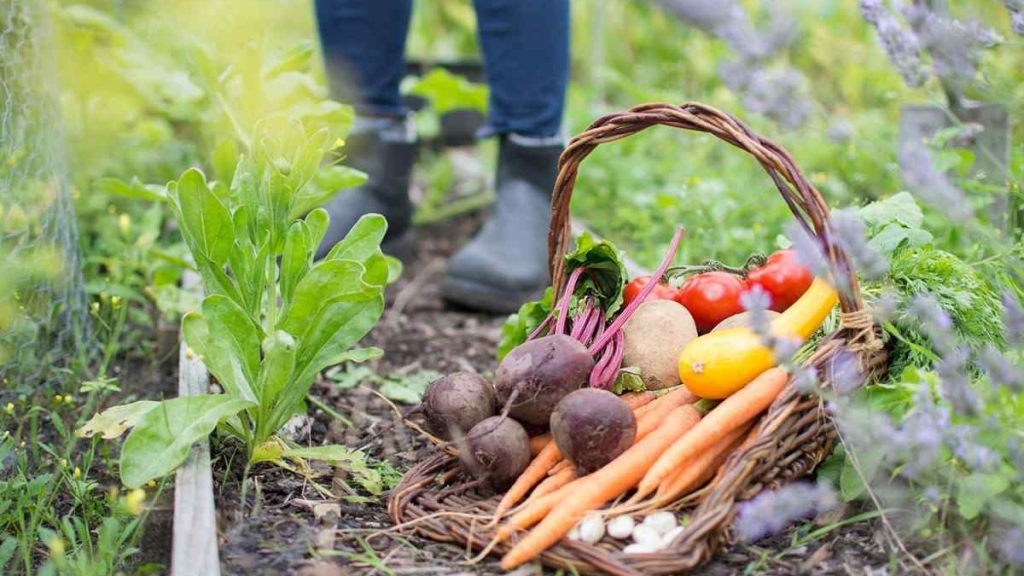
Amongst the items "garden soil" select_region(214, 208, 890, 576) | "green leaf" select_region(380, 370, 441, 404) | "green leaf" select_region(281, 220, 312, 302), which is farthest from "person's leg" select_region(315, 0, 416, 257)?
"green leaf" select_region(281, 220, 312, 302)

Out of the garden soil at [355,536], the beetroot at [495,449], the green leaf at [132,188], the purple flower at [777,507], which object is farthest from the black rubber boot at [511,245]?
the purple flower at [777,507]

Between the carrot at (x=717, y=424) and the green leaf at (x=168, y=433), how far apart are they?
0.71m

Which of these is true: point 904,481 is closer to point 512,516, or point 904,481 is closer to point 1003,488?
point 1003,488

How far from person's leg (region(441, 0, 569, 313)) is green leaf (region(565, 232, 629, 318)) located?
0.97 metres

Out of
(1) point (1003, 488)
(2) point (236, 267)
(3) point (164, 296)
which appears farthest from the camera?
(3) point (164, 296)

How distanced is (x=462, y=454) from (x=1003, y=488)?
0.80m

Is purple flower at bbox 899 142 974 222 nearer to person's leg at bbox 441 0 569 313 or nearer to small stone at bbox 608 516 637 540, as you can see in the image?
small stone at bbox 608 516 637 540

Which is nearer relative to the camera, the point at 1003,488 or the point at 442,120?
the point at 1003,488

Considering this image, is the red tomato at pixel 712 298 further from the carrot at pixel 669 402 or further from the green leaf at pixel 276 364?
the green leaf at pixel 276 364

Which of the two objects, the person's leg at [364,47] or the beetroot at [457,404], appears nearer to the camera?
the beetroot at [457,404]

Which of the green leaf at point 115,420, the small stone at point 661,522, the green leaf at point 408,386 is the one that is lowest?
the green leaf at point 408,386

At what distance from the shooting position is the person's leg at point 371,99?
3.01 m

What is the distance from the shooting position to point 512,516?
1.55 metres

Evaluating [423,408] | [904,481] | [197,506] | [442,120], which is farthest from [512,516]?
[442,120]
